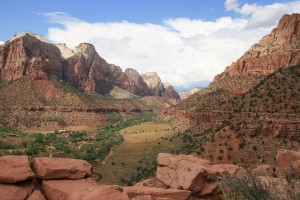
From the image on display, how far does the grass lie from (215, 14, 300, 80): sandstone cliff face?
28.5 metres

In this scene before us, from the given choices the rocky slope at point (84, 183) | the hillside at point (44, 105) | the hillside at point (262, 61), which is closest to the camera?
the rocky slope at point (84, 183)

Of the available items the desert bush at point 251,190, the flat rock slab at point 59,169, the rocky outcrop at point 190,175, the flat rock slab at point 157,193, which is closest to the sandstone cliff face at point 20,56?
the rocky outcrop at point 190,175

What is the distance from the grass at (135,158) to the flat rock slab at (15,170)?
3053 centimetres

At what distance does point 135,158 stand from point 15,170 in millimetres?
49516

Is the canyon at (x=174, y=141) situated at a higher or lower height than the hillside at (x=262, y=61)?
lower

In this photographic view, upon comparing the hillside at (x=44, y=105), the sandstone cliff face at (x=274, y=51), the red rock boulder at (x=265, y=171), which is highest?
the sandstone cliff face at (x=274, y=51)

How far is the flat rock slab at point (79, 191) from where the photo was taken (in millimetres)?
14571

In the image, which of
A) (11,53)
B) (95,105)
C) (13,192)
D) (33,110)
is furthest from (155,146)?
(11,53)

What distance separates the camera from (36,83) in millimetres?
146750

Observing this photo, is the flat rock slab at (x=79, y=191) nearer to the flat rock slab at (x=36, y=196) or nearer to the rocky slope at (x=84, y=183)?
the rocky slope at (x=84, y=183)

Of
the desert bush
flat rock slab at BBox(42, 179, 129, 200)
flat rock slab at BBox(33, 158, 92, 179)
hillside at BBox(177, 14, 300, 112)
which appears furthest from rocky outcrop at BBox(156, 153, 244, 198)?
hillside at BBox(177, 14, 300, 112)

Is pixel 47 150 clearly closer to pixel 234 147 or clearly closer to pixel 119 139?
pixel 119 139

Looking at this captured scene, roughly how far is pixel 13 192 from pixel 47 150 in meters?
63.6

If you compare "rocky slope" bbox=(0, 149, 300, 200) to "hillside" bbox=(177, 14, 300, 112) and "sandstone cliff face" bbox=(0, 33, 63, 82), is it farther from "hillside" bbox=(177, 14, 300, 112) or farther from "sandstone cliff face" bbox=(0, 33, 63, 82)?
"sandstone cliff face" bbox=(0, 33, 63, 82)
